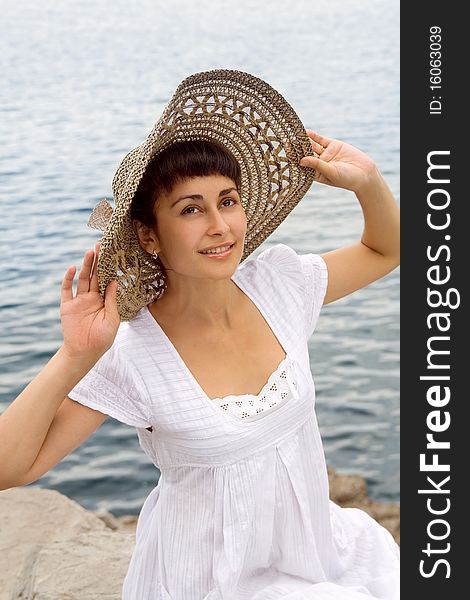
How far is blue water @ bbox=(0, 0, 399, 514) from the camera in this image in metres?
5.64

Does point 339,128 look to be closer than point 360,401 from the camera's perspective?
No

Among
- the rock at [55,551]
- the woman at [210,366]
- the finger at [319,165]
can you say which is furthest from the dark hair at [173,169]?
the rock at [55,551]

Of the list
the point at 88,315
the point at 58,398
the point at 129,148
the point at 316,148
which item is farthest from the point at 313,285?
the point at 129,148

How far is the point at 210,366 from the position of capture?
7.52 ft

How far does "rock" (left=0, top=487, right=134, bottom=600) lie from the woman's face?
3.99 feet

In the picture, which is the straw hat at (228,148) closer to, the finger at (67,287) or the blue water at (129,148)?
the finger at (67,287)

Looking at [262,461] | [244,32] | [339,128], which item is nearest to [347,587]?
[262,461]

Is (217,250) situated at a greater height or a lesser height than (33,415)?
greater

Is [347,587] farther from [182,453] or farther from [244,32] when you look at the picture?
[244,32]

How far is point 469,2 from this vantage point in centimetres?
252

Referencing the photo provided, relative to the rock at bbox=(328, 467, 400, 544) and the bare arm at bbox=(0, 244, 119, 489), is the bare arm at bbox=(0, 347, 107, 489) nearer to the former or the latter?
the bare arm at bbox=(0, 244, 119, 489)

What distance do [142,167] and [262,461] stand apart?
27.4 inches

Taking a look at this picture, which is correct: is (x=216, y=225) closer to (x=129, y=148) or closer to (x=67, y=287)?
(x=67, y=287)

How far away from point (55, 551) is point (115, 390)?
1.18 meters
